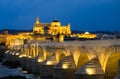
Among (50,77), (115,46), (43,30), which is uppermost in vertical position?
(43,30)

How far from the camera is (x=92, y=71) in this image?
2206 centimetres

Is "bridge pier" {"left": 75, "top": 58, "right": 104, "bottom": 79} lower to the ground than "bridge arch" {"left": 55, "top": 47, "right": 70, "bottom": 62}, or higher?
lower

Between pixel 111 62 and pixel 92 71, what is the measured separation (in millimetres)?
1242

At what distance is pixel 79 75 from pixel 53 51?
534 inches

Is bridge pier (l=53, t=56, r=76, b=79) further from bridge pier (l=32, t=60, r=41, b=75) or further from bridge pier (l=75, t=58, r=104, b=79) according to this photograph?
bridge pier (l=32, t=60, r=41, b=75)

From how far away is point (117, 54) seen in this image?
2064 cm

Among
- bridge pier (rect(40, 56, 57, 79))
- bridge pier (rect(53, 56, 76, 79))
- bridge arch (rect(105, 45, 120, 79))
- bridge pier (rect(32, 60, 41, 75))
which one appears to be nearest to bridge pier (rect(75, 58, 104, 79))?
bridge arch (rect(105, 45, 120, 79))

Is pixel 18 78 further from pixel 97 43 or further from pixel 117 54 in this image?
pixel 117 54

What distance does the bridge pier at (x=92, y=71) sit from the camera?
2156cm

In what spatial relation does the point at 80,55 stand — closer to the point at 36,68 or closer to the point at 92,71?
the point at 92,71

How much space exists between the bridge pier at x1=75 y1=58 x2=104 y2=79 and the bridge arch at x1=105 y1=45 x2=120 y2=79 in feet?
1.30

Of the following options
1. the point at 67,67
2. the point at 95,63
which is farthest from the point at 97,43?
the point at 67,67

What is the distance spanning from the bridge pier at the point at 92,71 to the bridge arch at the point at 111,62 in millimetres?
397

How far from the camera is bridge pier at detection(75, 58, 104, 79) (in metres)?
21.6
